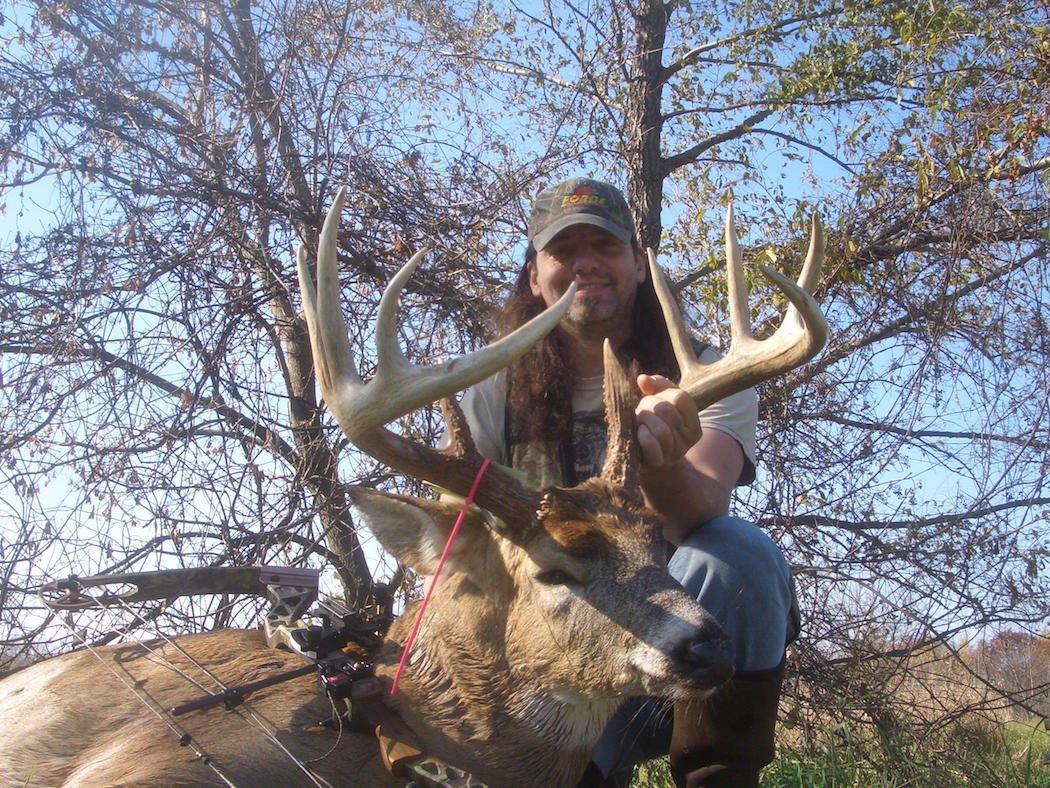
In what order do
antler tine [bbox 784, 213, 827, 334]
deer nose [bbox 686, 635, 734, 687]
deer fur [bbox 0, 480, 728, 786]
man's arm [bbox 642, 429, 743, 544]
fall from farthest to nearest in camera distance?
antler tine [bbox 784, 213, 827, 334] < man's arm [bbox 642, 429, 743, 544] < deer fur [bbox 0, 480, 728, 786] < deer nose [bbox 686, 635, 734, 687]

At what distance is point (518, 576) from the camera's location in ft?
10.5

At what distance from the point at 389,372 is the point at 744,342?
4.80ft

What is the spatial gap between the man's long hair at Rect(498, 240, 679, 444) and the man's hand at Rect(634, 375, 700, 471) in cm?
69

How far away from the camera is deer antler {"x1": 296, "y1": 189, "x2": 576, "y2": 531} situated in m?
2.78

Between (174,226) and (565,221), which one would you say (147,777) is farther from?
(174,226)

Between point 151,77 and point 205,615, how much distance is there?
3054 mm

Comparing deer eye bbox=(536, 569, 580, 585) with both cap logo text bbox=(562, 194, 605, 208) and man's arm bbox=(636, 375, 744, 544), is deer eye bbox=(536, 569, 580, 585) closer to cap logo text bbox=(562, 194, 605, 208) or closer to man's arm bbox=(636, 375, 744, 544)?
man's arm bbox=(636, 375, 744, 544)

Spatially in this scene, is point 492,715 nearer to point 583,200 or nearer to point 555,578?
point 555,578

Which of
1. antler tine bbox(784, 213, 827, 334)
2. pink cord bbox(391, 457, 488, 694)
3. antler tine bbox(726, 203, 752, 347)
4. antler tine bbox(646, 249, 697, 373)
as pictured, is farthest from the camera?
antler tine bbox(646, 249, 697, 373)

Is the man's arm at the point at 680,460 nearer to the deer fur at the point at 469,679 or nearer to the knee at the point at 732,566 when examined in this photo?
the knee at the point at 732,566

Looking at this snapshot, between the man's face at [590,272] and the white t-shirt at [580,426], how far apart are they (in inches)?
11.9

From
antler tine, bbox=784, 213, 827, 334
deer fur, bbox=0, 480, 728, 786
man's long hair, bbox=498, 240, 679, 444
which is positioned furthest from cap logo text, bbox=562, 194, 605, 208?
deer fur, bbox=0, 480, 728, 786

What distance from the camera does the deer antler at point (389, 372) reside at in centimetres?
278

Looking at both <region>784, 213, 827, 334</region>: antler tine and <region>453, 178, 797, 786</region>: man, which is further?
<region>784, 213, 827, 334</region>: antler tine
